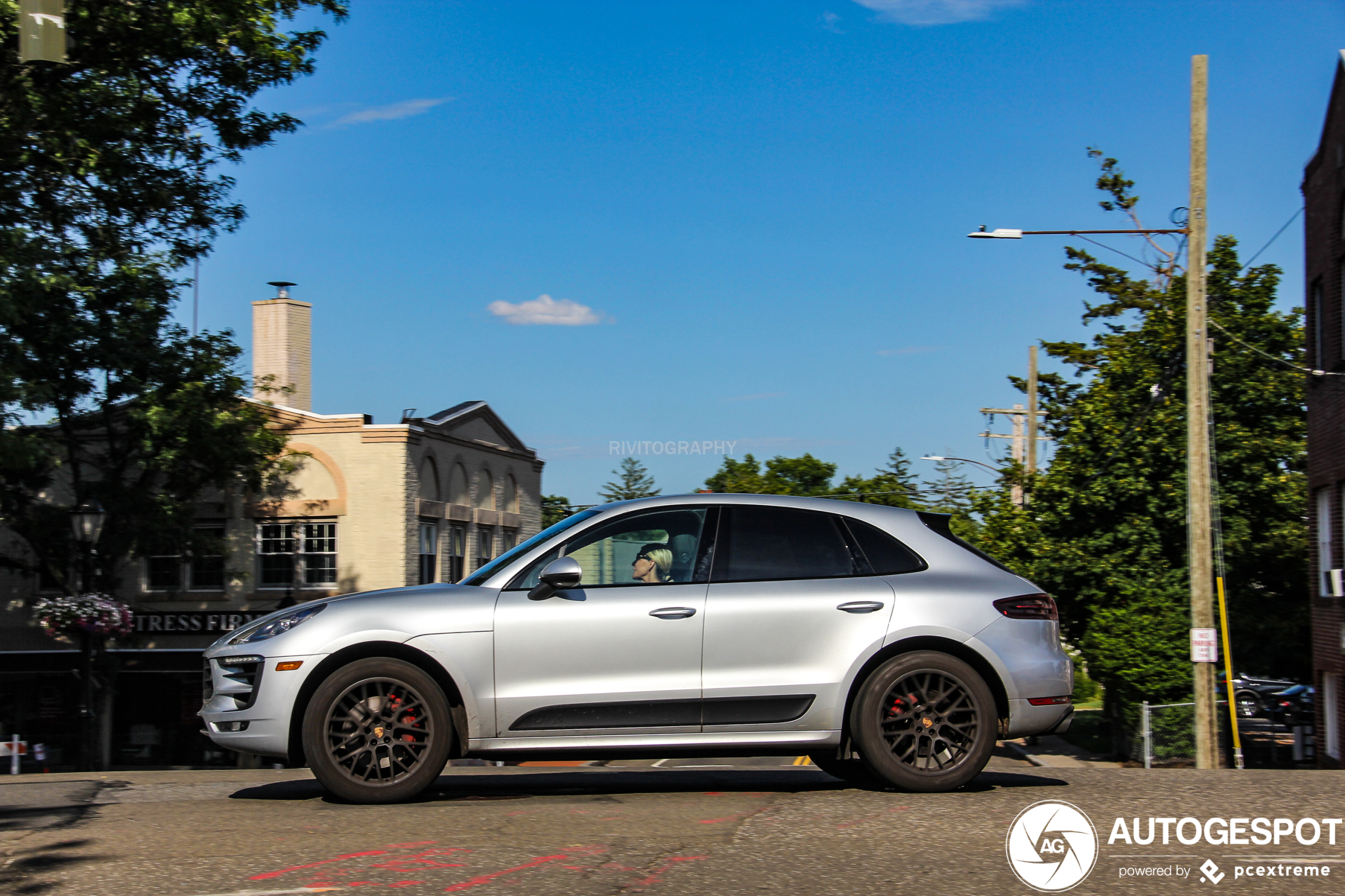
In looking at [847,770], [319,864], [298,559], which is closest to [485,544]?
[298,559]

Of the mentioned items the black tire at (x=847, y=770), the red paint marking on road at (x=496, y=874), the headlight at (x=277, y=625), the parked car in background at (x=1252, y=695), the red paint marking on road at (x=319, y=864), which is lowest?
the parked car in background at (x=1252, y=695)

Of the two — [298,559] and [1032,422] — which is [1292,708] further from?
[298,559]

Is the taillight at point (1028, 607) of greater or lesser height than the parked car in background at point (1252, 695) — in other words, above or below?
above

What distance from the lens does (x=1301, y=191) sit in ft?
84.9

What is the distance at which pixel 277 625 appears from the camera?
23.7ft

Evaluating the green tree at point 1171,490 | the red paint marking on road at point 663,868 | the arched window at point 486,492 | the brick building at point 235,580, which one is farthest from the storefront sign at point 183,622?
the red paint marking on road at point 663,868

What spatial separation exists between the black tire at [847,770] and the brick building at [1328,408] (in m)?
17.7

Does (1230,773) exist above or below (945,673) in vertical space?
below

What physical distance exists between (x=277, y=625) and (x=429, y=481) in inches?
1073

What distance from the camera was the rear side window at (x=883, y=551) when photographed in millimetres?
7422

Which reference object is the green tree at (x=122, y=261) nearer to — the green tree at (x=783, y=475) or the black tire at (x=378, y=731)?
the black tire at (x=378, y=731)

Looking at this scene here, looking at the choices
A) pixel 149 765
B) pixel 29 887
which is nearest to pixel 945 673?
pixel 29 887

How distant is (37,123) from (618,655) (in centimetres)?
1513

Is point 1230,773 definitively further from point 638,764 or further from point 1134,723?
point 1134,723
